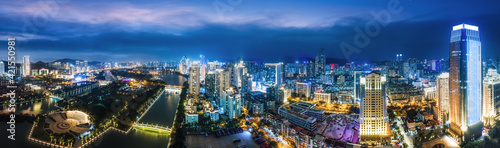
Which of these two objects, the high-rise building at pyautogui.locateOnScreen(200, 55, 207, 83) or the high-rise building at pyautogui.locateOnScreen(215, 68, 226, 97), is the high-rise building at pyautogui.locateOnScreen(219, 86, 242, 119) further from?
the high-rise building at pyautogui.locateOnScreen(200, 55, 207, 83)

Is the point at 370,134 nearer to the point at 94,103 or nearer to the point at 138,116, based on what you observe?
the point at 138,116

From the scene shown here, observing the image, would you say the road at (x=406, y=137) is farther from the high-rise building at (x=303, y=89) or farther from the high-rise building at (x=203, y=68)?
the high-rise building at (x=203, y=68)

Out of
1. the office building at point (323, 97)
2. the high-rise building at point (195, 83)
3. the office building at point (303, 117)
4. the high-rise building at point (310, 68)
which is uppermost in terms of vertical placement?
the high-rise building at point (310, 68)

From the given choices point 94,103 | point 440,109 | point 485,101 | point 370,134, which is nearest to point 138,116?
point 94,103

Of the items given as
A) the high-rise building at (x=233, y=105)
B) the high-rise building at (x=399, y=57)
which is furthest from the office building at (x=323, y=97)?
the high-rise building at (x=399, y=57)

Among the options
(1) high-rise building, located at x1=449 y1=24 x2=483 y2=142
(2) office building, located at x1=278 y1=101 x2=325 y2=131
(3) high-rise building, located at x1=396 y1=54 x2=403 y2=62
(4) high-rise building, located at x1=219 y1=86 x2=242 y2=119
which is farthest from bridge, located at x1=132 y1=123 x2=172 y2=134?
(3) high-rise building, located at x1=396 y1=54 x2=403 y2=62

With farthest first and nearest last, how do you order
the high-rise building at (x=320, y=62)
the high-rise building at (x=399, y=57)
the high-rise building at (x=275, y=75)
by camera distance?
the high-rise building at (x=320, y=62)
the high-rise building at (x=399, y=57)
the high-rise building at (x=275, y=75)
